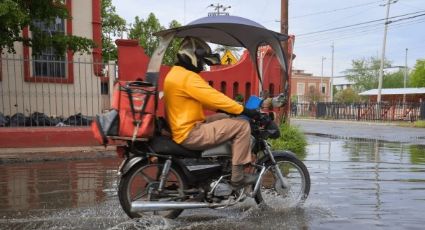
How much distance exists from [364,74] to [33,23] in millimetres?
86506

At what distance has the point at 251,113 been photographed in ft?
16.8

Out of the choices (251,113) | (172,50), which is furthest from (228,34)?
(172,50)

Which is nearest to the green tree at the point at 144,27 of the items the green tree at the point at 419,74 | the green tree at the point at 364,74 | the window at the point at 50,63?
the window at the point at 50,63

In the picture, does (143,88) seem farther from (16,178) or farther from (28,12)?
(28,12)

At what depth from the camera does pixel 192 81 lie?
16.2 feet

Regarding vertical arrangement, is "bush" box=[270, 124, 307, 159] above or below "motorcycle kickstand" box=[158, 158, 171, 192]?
below

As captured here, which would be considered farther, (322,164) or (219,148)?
(322,164)

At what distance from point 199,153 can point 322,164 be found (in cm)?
535

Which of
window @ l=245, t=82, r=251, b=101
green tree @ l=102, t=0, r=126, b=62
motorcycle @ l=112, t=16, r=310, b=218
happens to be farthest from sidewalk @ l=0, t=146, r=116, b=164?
green tree @ l=102, t=0, r=126, b=62

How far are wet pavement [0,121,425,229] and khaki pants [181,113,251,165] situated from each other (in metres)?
0.79

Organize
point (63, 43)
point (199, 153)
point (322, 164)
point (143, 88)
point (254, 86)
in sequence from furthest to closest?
point (254, 86), point (63, 43), point (322, 164), point (199, 153), point (143, 88)

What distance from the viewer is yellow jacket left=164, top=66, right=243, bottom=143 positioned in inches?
194

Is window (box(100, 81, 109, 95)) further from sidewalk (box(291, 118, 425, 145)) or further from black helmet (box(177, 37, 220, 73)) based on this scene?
black helmet (box(177, 37, 220, 73))

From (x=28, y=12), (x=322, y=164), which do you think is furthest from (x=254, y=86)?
(x=28, y=12)
